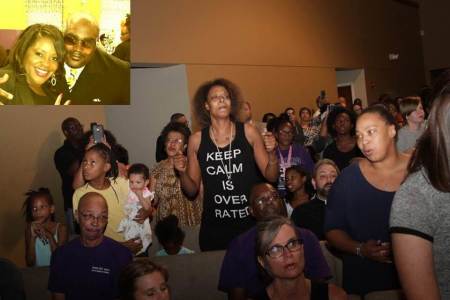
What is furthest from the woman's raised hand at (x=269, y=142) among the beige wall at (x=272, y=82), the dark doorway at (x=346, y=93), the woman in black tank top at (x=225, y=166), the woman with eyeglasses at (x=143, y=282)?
the dark doorway at (x=346, y=93)

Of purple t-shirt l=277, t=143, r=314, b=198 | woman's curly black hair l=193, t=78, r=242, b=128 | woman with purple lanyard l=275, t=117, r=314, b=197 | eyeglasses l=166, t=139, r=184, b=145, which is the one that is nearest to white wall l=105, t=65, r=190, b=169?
woman with purple lanyard l=275, t=117, r=314, b=197

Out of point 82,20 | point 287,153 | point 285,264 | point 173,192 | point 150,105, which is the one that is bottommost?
point 285,264

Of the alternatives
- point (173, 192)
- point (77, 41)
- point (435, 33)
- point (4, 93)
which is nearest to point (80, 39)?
point (77, 41)

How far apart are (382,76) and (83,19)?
8914mm

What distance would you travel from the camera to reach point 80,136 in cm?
618

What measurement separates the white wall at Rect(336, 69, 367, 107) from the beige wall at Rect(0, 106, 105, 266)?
7.83 m

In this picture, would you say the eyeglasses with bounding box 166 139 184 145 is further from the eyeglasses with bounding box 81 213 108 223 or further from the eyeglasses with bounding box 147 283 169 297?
the eyeglasses with bounding box 147 283 169 297

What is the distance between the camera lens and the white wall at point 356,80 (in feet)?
41.8

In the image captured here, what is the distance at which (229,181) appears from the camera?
11.0 feet

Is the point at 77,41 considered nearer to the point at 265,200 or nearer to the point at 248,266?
the point at 265,200

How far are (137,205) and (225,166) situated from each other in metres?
1.18

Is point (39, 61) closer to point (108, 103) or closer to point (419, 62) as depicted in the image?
point (108, 103)

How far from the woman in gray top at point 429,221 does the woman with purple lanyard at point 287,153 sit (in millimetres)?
3708

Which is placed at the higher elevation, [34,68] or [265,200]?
[34,68]
